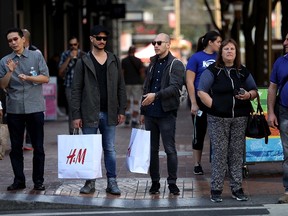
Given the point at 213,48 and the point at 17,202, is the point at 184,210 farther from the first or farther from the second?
the point at 213,48

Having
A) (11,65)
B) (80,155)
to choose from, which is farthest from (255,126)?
(11,65)

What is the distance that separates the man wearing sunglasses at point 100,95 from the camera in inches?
381

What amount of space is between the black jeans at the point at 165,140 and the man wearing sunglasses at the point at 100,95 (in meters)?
0.39

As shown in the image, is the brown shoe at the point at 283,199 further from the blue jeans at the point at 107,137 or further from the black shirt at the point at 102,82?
the black shirt at the point at 102,82

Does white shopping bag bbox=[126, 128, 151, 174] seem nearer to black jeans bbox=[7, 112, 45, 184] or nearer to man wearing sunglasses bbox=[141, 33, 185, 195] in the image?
man wearing sunglasses bbox=[141, 33, 185, 195]

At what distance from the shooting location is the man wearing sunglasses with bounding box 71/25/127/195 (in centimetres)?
967

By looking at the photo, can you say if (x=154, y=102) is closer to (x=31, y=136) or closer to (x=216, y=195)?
(x=216, y=195)

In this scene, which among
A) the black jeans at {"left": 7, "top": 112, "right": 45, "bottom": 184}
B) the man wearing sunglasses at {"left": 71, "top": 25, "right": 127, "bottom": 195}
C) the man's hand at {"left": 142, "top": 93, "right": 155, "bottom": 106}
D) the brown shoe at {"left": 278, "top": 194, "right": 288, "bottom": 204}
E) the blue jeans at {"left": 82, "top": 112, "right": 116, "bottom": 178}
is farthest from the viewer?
the black jeans at {"left": 7, "top": 112, "right": 45, "bottom": 184}

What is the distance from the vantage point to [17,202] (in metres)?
9.52

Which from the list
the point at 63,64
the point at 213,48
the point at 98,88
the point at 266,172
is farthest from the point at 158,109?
the point at 63,64

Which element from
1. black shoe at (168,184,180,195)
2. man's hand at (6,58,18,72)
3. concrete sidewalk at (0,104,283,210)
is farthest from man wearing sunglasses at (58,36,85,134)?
black shoe at (168,184,180,195)

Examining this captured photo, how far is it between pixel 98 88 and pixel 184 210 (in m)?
1.75

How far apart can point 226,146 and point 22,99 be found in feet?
8.19

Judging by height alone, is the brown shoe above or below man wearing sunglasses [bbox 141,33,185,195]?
below
